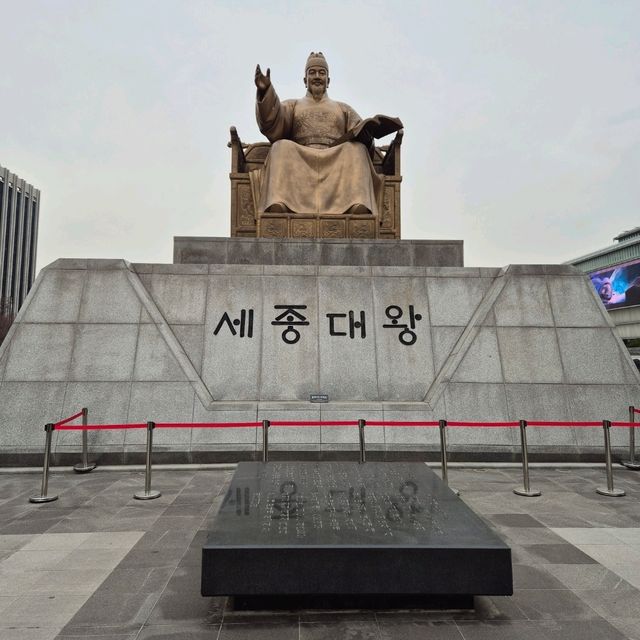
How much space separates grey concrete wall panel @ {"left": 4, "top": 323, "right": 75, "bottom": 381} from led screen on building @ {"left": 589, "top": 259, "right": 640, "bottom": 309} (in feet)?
174

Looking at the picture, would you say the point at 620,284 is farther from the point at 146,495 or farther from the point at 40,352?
the point at 146,495

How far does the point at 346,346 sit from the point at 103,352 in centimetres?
390

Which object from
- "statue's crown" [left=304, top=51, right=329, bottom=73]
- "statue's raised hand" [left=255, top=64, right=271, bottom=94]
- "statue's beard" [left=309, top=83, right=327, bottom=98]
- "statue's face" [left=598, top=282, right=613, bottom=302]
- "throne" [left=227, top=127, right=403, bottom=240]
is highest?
"statue's face" [left=598, top=282, right=613, bottom=302]

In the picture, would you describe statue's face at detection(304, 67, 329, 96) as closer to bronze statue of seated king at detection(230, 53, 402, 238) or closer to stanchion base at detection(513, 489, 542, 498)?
bronze statue of seated king at detection(230, 53, 402, 238)

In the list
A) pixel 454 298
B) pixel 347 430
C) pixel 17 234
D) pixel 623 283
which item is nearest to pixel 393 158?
pixel 454 298

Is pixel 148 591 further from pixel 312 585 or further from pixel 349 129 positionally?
pixel 349 129

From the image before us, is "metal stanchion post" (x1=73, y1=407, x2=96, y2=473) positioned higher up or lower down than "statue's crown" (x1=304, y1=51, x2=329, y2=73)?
lower down

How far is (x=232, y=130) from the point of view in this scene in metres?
9.93

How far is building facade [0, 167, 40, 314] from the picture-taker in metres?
53.9

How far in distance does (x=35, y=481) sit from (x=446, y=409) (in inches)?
227

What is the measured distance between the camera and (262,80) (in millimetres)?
9242

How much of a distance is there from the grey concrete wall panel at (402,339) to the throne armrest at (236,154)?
13.9 ft

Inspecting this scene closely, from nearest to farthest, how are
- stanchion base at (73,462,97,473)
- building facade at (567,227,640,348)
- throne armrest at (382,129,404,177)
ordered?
stanchion base at (73,462,97,473), throne armrest at (382,129,404,177), building facade at (567,227,640,348)

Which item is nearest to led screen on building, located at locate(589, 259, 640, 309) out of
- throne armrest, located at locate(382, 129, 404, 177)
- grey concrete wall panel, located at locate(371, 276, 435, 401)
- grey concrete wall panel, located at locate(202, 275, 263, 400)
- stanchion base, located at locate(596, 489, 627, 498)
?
throne armrest, located at locate(382, 129, 404, 177)
